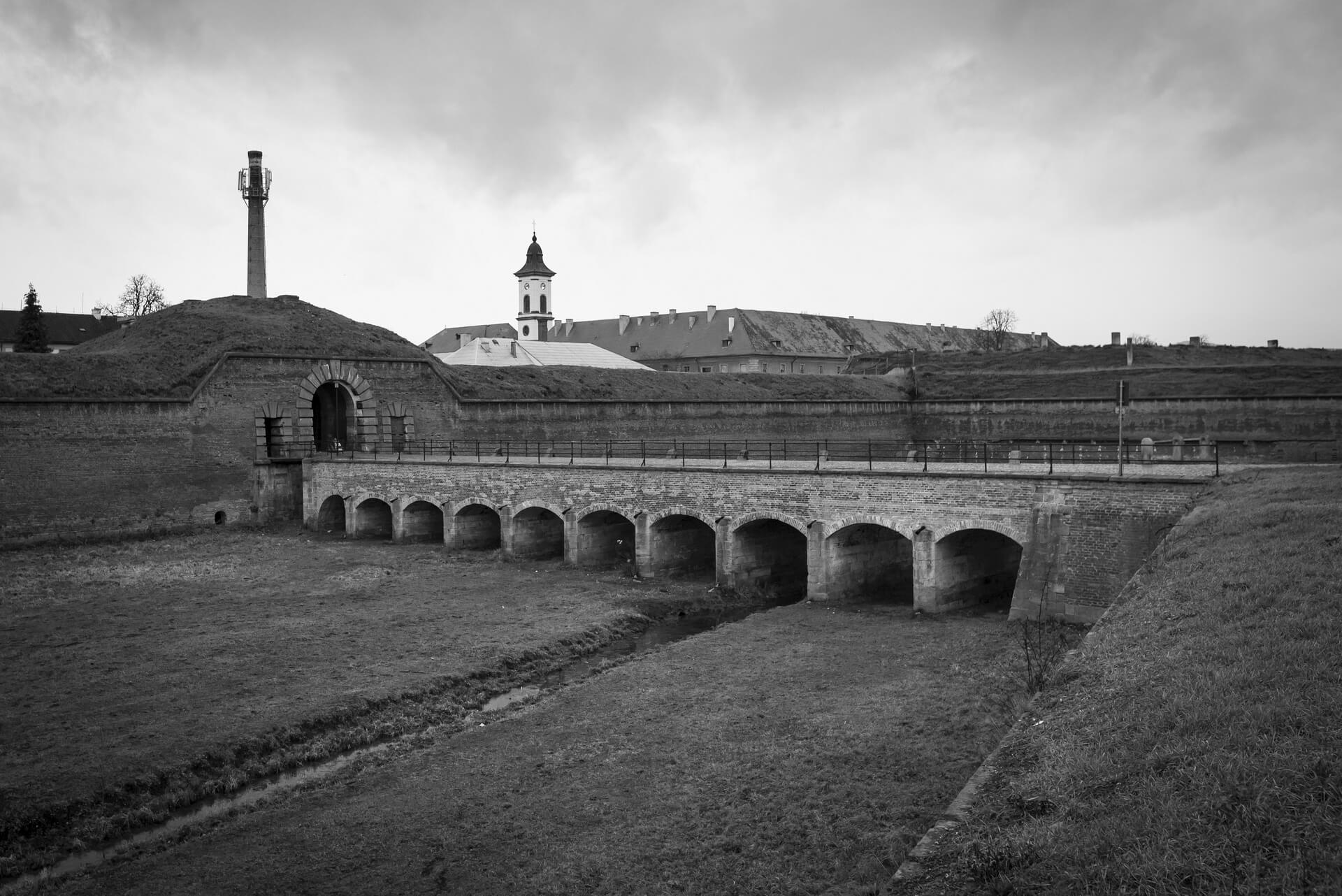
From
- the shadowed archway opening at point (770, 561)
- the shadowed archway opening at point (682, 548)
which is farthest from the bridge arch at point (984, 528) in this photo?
the shadowed archway opening at point (682, 548)

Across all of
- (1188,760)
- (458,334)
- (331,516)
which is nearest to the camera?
(1188,760)

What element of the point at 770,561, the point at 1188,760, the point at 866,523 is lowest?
the point at 770,561

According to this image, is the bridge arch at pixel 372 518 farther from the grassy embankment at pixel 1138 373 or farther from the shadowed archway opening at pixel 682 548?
the grassy embankment at pixel 1138 373

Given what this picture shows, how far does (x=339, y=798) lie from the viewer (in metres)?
11.8

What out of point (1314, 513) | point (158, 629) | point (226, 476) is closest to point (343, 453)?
point (226, 476)

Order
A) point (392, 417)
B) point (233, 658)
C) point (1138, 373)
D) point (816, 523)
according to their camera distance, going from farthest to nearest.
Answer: point (1138, 373), point (392, 417), point (816, 523), point (233, 658)

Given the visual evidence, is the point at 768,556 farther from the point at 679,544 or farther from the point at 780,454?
the point at 780,454

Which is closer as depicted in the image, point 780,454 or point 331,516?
point 331,516

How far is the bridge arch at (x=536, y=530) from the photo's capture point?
1090 inches

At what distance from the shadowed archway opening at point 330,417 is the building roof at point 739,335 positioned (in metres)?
35.2

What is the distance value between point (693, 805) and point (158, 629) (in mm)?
13260

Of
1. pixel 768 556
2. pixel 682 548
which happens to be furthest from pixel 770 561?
pixel 682 548

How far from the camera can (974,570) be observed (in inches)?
839

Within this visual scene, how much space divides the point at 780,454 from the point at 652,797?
3386cm
